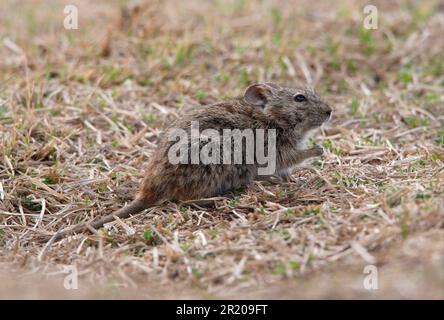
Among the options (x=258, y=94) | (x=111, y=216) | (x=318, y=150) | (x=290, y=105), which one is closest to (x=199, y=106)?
(x=258, y=94)

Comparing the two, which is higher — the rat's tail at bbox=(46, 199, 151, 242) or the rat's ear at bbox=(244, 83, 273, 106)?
the rat's ear at bbox=(244, 83, 273, 106)

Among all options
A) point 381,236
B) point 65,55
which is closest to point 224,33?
point 65,55

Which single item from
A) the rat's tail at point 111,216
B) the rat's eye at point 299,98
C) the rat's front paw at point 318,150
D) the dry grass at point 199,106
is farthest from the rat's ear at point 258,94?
the rat's tail at point 111,216

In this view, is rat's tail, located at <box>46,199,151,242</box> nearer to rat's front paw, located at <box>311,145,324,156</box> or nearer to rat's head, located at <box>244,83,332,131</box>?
rat's head, located at <box>244,83,332,131</box>

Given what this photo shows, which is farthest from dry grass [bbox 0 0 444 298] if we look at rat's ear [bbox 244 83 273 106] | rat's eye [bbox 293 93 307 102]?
rat's ear [bbox 244 83 273 106]

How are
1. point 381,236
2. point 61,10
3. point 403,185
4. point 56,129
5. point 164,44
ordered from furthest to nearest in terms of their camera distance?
point 61,10 < point 164,44 < point 56,129 < point 403,185 < point 381,236

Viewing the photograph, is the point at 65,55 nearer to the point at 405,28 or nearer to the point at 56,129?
the point at 56,129

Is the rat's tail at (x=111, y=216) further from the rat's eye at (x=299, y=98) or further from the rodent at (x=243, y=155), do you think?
the rat's eye at (x=299, y=98)

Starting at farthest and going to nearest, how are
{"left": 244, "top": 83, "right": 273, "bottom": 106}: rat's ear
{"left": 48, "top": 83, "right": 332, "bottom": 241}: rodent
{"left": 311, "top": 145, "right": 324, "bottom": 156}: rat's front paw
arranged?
1. {"left": 244, "top": 83, "right": 273, "bottom": 106}: rat's ear
2. {"left": 311, "top": 145, "right": 324, "bottom": 156}: rat's front paw
3. {"left": 48, "top": 83, "right": 332, "bottom": 241}: rodent
